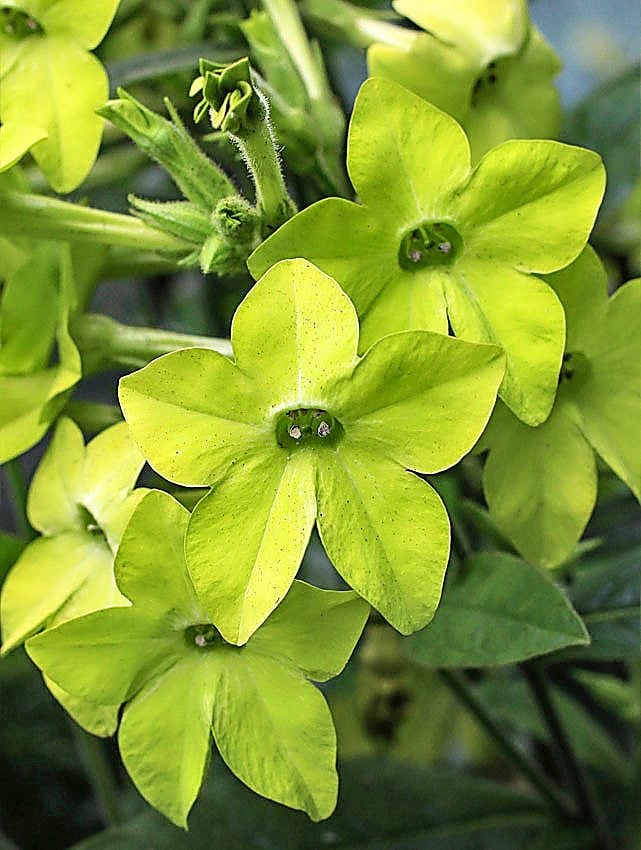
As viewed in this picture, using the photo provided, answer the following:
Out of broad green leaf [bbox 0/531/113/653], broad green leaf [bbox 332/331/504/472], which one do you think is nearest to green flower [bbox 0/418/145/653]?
broad green leaf [bbox 0/531/113/653]

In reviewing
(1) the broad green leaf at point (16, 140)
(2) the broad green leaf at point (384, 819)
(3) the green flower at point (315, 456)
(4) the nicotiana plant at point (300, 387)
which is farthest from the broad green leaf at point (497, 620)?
(1) the broad green leaf at point (16, 140)

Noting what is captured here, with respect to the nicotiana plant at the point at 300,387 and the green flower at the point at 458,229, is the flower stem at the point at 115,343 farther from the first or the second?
the green flower at the point at 458,229

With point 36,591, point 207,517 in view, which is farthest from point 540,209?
point 36,591

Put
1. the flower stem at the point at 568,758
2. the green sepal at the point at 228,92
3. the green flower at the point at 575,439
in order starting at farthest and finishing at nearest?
the flower stem at the point at 568,758 < the green flower at the point at 575,439 < the green sepal at the point at 228,92

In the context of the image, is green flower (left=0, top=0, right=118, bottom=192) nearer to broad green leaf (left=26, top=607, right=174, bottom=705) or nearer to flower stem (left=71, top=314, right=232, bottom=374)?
flower stem (left=71, top=314, right=232, bottom=374)

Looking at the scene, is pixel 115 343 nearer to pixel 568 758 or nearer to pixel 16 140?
pixel 16 140

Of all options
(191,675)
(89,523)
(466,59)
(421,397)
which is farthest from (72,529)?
(466,59)

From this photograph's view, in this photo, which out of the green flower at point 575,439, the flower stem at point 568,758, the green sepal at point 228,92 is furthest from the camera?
the flower stem at point 568,758
